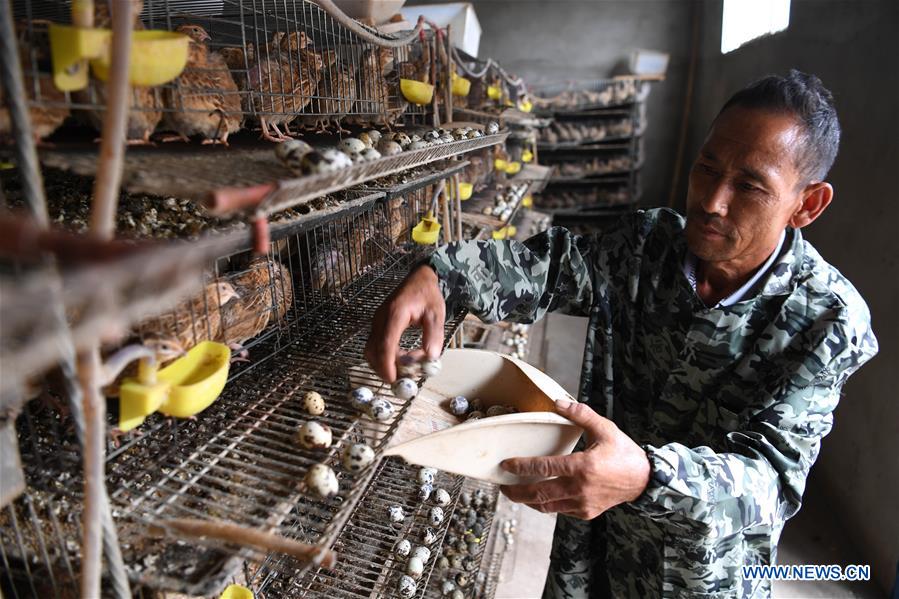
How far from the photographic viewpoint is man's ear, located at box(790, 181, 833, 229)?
139cm

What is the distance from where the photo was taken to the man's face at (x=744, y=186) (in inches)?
51.8

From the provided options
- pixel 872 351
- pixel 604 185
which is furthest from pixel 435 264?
pixel 604 185

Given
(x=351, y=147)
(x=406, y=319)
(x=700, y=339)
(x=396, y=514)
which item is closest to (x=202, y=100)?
(x=351, y=147)

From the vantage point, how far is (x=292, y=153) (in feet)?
2.98

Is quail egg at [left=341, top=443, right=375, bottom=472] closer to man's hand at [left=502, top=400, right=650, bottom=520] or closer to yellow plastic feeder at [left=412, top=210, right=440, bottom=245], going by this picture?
man's hand at [left=502, top=400, right=650, bottom=520]

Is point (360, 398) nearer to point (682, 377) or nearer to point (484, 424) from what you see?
point (484, 424)

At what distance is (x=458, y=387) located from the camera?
1473 mm

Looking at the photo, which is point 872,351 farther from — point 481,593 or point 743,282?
point 481,593

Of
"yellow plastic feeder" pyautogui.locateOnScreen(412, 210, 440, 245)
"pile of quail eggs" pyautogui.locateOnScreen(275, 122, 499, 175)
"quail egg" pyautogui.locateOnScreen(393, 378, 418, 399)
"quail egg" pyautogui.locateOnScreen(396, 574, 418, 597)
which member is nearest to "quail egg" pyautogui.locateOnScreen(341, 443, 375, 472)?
"quail egg" pyautogui.locateOnScreen(393, 378, 418, 399)

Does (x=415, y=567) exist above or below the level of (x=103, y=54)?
below

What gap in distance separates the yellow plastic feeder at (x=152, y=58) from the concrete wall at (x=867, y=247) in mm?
3372

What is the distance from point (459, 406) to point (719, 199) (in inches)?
34.1

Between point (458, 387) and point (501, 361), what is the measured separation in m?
0.14

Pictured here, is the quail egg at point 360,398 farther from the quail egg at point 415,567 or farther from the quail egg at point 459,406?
the quail egg at point 415,567
